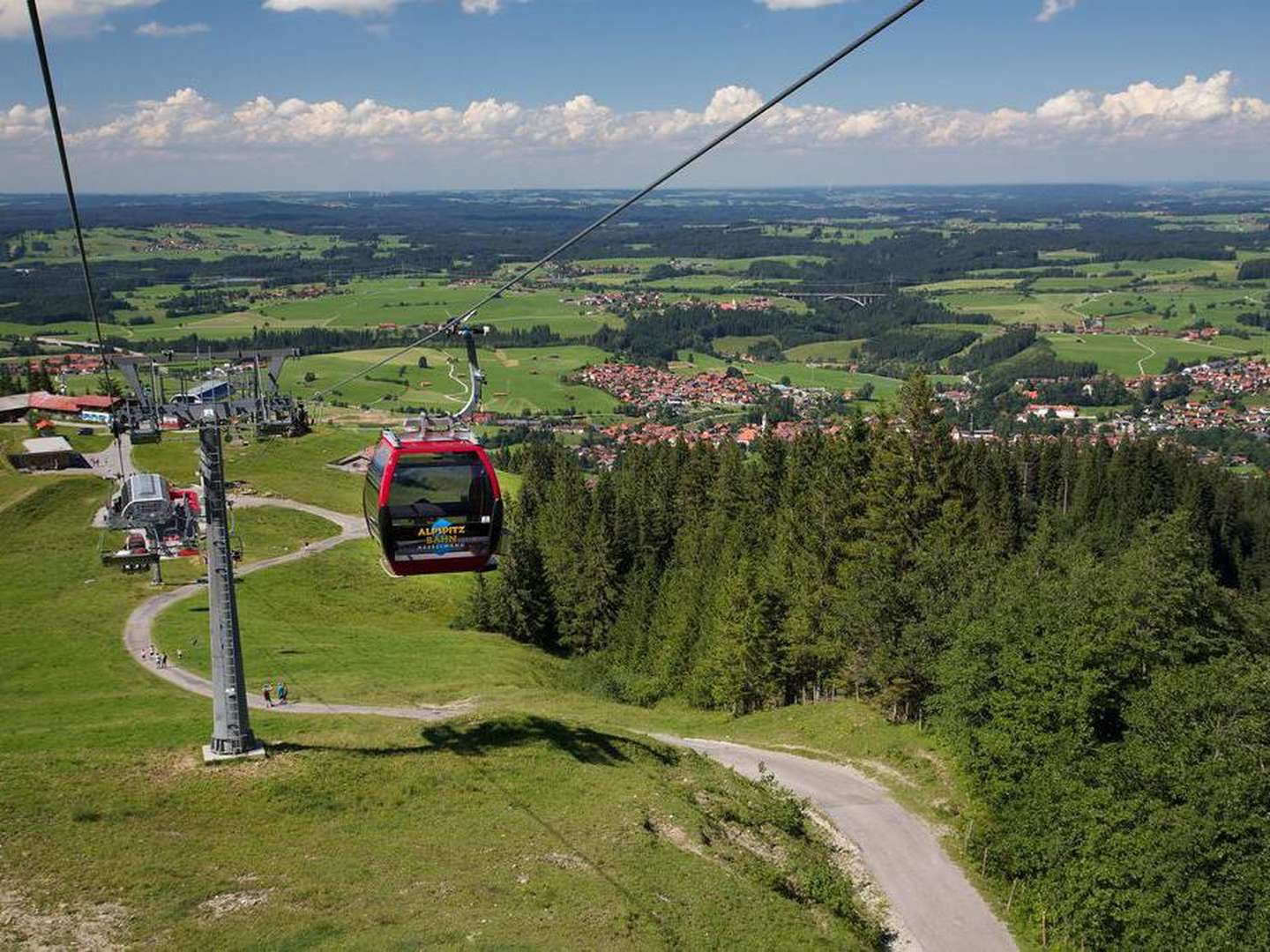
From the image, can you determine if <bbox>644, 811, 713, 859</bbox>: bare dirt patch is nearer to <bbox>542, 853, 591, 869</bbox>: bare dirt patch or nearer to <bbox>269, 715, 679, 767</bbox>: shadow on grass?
<bbox>542, 853, 591, 869</bbox>: bare dirt patch

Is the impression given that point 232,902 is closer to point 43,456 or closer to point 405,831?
point 405,831

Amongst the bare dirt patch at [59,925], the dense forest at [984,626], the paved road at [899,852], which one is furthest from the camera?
the paved road at [899,852]

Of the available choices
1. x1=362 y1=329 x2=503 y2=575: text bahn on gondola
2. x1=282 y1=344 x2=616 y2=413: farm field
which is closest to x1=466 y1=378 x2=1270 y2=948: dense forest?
x1=362 y1=329 x2=503 y2=575: text bahn on gondola

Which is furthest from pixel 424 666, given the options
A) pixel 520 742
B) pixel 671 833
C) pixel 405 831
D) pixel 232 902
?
pixel 232 902

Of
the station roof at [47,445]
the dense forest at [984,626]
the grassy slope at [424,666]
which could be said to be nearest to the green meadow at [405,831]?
the grassy slope at [424,666]

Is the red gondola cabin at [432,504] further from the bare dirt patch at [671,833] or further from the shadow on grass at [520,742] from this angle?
the bare dirt patch at [671,833]

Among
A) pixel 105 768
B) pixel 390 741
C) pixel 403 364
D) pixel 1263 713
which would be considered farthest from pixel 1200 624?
pixel 403 364

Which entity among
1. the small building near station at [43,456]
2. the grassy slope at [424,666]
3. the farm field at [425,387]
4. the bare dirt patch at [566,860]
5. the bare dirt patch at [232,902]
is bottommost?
the farm field at [425,387]
